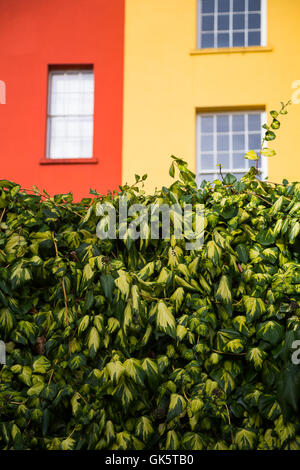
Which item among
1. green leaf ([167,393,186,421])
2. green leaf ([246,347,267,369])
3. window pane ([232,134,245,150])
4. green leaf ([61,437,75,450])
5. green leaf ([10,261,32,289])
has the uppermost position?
window pane ([232,134,245,150])

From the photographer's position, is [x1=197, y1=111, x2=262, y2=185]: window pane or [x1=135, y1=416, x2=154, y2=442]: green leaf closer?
[x1=135, y1=416, x2=154, y2=442]: green leaf

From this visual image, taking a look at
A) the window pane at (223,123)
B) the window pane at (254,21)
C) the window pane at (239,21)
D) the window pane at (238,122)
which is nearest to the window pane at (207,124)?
the window pane at (223,123)

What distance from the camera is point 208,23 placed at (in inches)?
431

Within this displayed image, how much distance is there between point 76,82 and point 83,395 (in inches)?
361

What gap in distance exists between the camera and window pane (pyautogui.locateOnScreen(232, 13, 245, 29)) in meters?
10.9

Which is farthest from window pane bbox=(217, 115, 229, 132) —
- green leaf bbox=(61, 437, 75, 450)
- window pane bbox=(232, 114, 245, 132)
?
green leaf bbox=(61, 437, 75, 450)

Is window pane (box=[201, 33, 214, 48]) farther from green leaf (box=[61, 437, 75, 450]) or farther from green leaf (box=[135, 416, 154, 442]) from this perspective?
green leaf (box=[61, 437, 75, 450])

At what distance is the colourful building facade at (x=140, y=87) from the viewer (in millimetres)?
10438

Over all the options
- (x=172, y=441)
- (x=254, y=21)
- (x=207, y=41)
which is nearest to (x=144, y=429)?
(x=172, y=441)

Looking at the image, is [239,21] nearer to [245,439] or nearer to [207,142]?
[207,142]

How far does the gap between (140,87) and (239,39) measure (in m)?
2.33

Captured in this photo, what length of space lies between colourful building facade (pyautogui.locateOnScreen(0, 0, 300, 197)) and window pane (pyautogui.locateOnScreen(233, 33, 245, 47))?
0.02m

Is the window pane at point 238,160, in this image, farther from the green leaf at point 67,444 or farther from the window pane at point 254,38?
the green leaf at point 67,444
